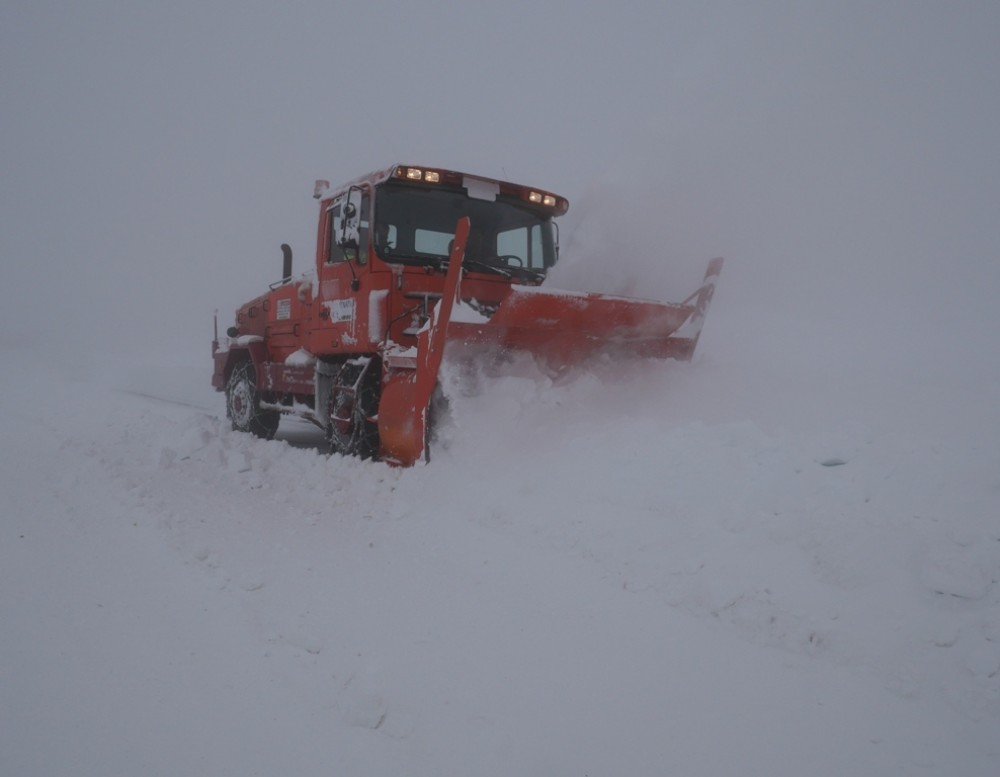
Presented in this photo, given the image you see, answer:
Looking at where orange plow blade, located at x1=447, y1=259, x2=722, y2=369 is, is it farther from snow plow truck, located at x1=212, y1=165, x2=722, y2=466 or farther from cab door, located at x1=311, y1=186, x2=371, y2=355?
cab door, located at x1=311, y1=186, x2=371, y2=355

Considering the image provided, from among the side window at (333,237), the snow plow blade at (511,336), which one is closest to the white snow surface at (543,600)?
the snow plow blade at (511,336)

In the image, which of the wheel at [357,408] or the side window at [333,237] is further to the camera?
the side window at [333,237]

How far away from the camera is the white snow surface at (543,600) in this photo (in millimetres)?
2254

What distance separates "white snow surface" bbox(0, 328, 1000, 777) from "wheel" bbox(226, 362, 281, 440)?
283 cm

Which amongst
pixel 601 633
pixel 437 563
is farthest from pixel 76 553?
pixel 601 633

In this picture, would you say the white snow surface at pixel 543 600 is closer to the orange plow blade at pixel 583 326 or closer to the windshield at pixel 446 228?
the orange plow blade at pixel 583 326

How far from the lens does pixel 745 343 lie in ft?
35.2

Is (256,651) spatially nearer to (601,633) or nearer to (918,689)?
(601,633)

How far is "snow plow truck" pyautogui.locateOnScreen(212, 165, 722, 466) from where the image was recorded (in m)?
5.22

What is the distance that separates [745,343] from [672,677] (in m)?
8.87

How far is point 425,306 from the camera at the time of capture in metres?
5.67

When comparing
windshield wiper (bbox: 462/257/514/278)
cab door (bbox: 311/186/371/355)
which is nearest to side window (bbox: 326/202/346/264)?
cab door (bbox: 311/186/371/355)

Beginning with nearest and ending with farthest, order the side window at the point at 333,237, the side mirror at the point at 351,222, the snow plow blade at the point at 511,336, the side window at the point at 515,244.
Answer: the snow plow blade at the point at 511,336, the side mirror at the point at 351,222, the side window at the point at 515,244, the side window at the point at 333,237

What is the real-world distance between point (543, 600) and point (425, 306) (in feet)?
9.97
